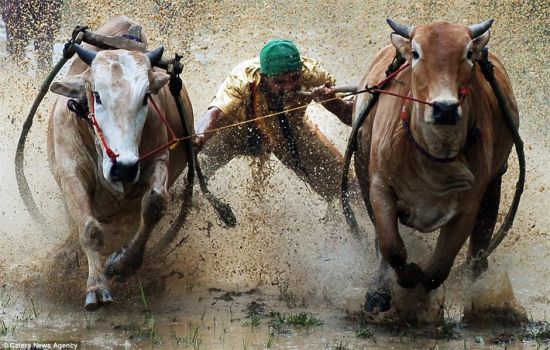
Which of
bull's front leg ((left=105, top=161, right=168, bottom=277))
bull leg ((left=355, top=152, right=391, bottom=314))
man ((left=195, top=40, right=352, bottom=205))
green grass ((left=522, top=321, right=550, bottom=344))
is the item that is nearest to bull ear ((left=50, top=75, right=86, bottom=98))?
bull's front leg ((left=105, top=161, right=168, bottom=277))

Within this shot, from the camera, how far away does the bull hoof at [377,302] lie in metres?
6.73

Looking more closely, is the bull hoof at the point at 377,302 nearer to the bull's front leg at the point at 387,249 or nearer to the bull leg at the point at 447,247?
the bull's front leg at the point at 387,249

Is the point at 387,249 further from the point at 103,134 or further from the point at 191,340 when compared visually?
the point at 103,134

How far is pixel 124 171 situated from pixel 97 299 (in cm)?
66

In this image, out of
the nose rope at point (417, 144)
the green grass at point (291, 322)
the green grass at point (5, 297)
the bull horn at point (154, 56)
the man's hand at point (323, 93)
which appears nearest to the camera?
the nose rope at point (417, 144)

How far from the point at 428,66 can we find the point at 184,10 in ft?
19.5

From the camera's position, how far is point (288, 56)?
320 inches

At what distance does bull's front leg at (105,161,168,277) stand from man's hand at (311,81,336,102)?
1.43 m

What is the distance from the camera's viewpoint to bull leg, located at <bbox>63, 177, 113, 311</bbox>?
20.7 ft

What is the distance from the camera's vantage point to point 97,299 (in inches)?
248

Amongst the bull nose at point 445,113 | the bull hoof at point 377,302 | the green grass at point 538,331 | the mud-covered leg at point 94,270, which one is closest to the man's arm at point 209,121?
the mud-covered leg at point 94,270

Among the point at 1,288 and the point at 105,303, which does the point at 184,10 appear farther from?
the point at 105,303

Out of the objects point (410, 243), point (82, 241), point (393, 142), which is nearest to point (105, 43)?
point (82, 241)

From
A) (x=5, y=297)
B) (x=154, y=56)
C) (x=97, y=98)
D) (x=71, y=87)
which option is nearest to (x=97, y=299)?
(x=97, y=98)
